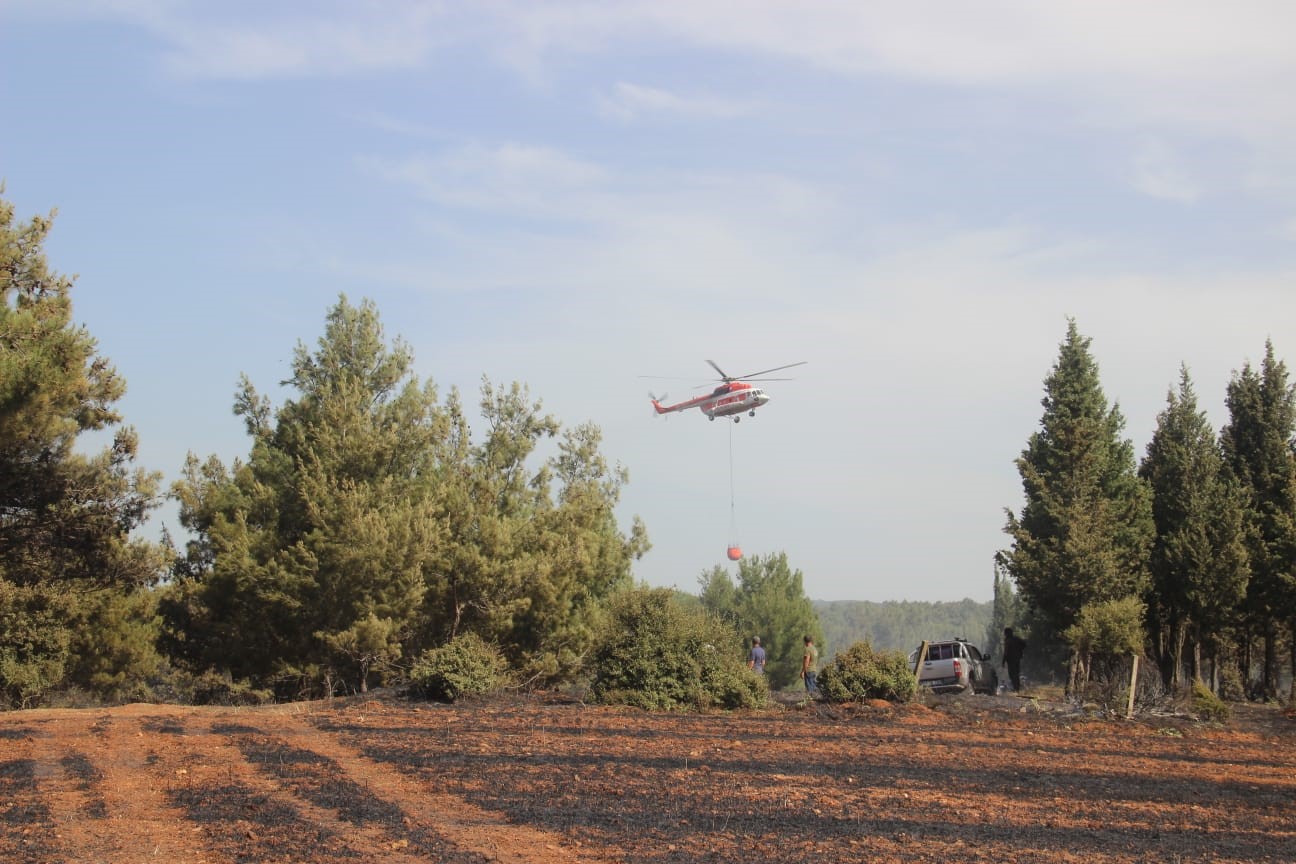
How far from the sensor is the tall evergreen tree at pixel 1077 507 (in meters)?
33.0

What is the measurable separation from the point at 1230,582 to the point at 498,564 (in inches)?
853

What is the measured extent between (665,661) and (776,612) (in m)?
55.7

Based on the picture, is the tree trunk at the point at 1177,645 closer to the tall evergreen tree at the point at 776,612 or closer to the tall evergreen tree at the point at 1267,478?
the tall evergreen tree at the point at 1267,478

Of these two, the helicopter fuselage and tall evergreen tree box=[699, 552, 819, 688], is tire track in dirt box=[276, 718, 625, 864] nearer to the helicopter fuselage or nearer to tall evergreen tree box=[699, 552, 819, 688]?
the helicopter fuselage

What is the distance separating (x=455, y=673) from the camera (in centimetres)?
2203

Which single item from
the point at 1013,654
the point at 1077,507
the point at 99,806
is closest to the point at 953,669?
the point at 1013,654

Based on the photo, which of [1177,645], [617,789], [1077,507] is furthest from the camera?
[1177,645]

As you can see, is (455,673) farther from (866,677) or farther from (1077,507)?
(1077,507)

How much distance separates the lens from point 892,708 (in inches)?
883

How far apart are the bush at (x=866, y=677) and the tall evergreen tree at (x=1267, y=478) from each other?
59.0 ft

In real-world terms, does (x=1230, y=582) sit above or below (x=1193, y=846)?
above

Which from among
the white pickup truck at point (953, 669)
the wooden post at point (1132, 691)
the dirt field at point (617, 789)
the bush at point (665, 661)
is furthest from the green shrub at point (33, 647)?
the wooden post at point (1132, 691)

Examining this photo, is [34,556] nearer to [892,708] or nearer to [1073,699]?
[892,708]

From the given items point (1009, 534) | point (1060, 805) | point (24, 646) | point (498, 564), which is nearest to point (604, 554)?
point (498, 564)
